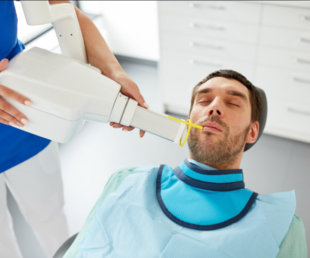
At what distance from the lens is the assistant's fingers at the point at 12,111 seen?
37.2 inches

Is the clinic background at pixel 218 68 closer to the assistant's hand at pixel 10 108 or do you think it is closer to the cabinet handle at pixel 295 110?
the cabinet handle at pixel 295 110

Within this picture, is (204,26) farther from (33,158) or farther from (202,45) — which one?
(33,158)

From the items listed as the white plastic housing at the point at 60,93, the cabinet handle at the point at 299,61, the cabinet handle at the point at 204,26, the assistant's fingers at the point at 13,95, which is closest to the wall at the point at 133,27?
the cabinet handle at the point at 204,26

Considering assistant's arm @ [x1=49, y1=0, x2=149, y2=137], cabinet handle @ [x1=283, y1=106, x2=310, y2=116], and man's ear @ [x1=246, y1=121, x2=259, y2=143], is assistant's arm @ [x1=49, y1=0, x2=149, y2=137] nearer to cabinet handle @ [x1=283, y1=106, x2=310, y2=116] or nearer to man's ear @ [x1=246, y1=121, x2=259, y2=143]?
man's ear @ [x1=246, y1=121, x2=259, y2=143]

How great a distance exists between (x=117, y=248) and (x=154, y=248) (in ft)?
0.42

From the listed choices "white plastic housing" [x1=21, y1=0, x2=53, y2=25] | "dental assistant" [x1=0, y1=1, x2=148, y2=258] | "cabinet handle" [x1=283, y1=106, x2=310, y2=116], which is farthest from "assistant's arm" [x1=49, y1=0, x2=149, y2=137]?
"cabinet handle" [x1=283, y1=106, x2=310, y2=116]

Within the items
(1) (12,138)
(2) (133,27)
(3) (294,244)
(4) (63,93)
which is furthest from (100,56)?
(2) (133,27)

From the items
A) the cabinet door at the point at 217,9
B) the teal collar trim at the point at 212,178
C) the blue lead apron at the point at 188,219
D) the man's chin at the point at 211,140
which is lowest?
the blue lead apron at the point at 188,219

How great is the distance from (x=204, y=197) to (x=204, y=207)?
4 cm

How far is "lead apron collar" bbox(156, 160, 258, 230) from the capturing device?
1.17m

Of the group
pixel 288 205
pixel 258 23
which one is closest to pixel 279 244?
pixel 288 205

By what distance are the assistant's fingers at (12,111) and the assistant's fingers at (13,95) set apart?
32 millimetres

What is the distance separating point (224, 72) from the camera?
155 centimetres

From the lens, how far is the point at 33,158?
4.51 ft
